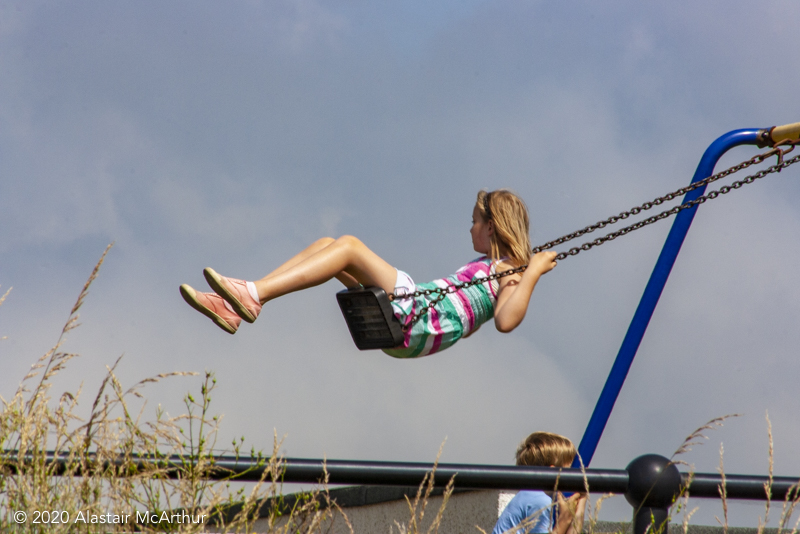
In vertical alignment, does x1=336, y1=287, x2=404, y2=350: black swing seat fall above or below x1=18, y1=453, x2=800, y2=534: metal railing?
above

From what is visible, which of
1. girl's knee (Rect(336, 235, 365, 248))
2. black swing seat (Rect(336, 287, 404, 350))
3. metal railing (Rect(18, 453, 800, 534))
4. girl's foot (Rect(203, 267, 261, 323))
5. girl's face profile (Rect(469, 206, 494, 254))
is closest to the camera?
metal railing (Rect(18, 453, 800, 534))

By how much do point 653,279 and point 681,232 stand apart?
322 mm

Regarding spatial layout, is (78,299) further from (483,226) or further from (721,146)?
(721,146)

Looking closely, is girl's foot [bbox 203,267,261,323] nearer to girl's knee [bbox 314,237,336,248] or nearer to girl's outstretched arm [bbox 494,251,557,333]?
girl's knee [bbox 314,237,336,248]

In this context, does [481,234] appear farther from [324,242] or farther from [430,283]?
[324,242]

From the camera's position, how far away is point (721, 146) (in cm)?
502

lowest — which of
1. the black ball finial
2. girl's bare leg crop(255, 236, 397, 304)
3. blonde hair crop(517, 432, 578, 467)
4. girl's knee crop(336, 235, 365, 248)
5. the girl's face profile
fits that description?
the black ball finial

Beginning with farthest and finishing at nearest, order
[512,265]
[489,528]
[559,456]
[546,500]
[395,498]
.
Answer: [395,498] < [489,528] < [512,265] < [559,456] < [546,500]

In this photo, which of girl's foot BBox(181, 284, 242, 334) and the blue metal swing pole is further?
the blue metal swing pole

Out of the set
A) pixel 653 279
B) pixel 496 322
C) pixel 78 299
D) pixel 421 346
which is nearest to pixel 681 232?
pixel 653 279

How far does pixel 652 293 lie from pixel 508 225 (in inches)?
38.2

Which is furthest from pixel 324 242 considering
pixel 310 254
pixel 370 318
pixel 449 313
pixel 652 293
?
pixel 652 293

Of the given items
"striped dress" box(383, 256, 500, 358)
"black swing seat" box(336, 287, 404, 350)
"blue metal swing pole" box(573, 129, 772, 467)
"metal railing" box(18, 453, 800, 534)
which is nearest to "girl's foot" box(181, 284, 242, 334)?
"black swing seat" box(336, 287, 404, 350)

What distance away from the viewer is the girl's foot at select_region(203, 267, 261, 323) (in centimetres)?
355
